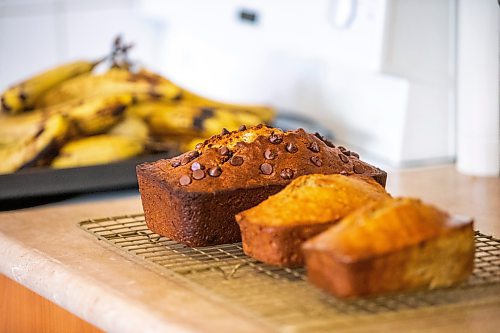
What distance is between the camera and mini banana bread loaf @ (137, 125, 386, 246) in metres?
1.26

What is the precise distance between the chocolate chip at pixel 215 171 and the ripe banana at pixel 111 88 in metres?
0.81

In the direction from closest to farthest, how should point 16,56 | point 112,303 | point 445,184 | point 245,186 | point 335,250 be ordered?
point 335,250 < point 112,303 < point 245,186 < point 445,184 < point 16,56

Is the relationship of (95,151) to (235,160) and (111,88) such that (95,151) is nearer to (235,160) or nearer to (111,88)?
(111,88)

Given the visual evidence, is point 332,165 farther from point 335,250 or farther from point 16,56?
point 16,56

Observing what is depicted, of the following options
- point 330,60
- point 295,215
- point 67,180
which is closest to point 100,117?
point 67,180

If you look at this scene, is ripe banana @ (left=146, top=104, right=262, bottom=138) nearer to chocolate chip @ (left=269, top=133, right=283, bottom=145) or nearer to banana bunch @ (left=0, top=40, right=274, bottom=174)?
banana bunch @ (left=0, top=40, right=274, bottom=174)

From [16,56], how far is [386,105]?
4.77 ft

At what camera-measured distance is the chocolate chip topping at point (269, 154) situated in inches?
50.8

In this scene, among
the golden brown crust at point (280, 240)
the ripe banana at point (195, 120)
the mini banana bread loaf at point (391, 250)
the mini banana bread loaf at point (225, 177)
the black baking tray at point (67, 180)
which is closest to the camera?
the mini banana bread loaf at point (391, 250)

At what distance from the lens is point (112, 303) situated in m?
1.14

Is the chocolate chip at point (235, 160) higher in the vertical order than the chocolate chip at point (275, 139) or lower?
lower

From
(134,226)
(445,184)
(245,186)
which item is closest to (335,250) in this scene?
(245,186)

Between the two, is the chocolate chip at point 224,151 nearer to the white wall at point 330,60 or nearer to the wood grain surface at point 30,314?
the wood grain surface at point 30,314

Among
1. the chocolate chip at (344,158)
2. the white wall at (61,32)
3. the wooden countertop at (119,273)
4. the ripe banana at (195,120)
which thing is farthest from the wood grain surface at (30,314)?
the white wall at (61,32)
